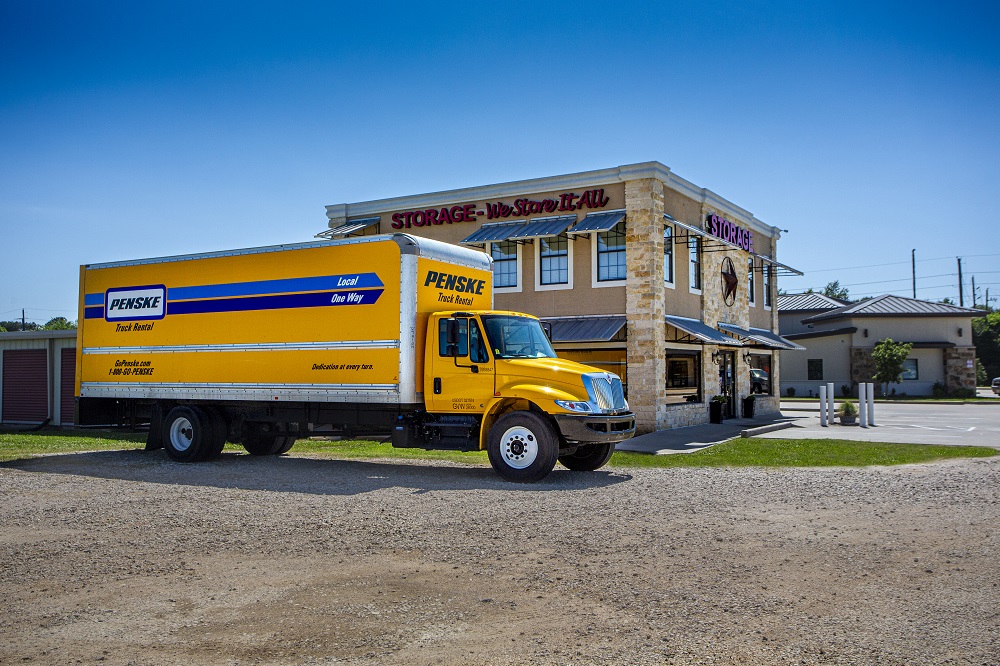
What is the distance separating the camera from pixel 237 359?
589 inches

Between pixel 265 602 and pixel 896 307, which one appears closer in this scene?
pixel 265 602

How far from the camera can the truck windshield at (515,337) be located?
13523mm

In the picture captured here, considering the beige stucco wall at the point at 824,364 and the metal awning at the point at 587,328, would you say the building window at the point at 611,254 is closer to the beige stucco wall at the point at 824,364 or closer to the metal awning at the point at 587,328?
the metal awning at the point at 587,328

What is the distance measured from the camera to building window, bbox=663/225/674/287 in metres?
23.1

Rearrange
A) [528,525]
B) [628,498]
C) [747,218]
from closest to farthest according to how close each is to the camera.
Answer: [528,525]
[628,498]
[747,218]

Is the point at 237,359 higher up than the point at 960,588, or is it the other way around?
the point at 237,359

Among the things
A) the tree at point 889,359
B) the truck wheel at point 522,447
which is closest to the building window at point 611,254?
the truck wheel at point 522,447

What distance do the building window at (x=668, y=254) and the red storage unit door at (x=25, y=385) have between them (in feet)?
61.8

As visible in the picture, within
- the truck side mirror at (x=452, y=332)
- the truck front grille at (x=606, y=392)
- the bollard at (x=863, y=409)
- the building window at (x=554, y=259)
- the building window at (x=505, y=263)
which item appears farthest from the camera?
the bollard at (x=863, y=409)

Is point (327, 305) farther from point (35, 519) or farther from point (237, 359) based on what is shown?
point (35, 519)

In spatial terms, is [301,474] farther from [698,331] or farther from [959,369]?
[959,369]

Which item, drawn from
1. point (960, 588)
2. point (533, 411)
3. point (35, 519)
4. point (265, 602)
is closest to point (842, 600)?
point (960, 588)

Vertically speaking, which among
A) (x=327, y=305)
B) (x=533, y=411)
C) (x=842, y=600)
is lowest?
(x=842, y=600)

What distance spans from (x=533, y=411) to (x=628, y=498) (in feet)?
8.62
